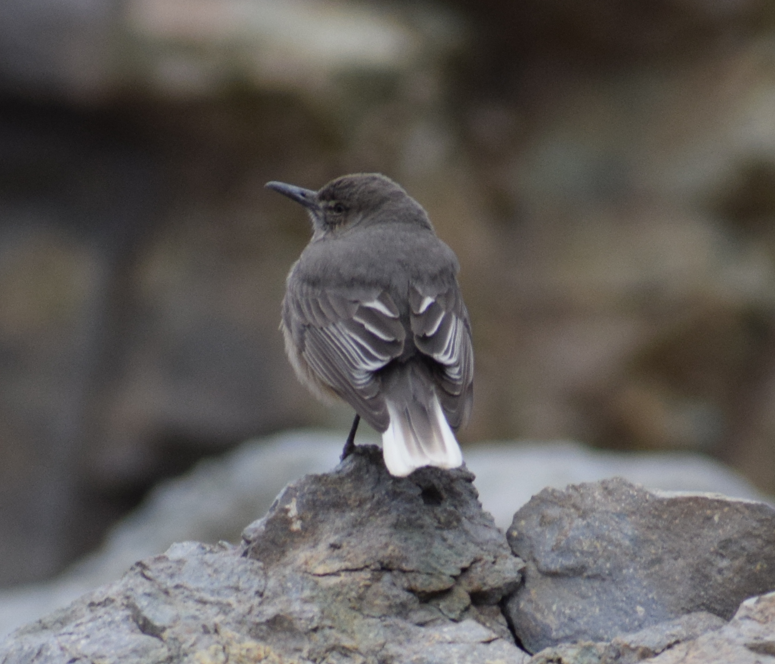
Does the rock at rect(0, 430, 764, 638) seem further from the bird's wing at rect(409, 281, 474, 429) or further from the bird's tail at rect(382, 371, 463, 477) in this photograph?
the bird's tail at rect(382, 371, 463, 477)

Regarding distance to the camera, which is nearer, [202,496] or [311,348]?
[311,348]

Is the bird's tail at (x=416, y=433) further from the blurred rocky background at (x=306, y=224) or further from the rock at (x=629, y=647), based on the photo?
the blurred rocky background at (x=306, y=224)

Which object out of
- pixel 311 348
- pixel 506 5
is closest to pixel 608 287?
pixel 506 5

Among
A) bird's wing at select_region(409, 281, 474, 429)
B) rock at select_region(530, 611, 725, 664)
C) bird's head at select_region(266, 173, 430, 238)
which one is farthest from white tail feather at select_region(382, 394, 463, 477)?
bird's head at select_region(266, 173, 430, 238)

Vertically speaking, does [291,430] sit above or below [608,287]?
below

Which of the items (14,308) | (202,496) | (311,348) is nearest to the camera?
(311,348)

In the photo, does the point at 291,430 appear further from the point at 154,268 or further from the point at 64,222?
the point at 64,222

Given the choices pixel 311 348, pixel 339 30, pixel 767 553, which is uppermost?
pixel 339 30
